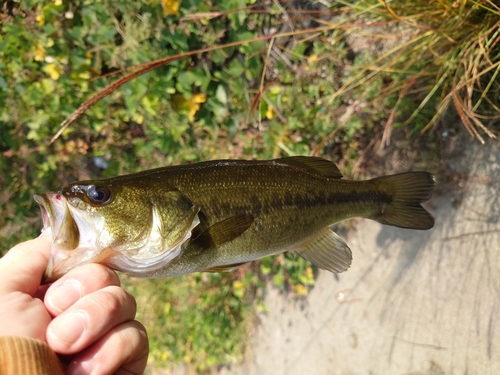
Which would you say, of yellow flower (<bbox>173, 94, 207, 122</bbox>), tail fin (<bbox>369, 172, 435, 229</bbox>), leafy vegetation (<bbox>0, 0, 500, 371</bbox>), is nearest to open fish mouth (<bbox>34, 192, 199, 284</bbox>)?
tail fin (<bbox>369, 172, 435, 229</bbox>)

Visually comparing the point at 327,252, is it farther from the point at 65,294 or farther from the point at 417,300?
the point at 417,300

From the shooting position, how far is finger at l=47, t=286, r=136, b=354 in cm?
111

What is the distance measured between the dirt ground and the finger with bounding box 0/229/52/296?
1931mm

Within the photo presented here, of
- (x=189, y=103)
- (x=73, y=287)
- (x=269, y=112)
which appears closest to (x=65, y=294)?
(x=73, y=287)

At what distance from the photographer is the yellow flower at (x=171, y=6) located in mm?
2495

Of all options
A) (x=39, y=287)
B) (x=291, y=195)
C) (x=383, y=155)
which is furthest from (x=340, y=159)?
(x=39, y=287)

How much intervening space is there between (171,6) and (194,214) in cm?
182

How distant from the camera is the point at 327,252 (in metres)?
1.61

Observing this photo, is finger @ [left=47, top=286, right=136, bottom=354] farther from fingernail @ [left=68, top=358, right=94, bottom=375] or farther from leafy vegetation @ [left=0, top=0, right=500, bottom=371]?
leafy vegetation @ [left=0, top=0, right=500, bottom=371]

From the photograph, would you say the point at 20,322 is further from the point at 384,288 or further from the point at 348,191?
the point at 384,288

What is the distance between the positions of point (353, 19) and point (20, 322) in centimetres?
209

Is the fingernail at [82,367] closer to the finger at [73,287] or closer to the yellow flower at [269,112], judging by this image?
the finger at [73,287]

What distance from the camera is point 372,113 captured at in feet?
7.70

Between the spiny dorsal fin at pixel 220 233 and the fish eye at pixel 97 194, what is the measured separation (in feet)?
1.09
